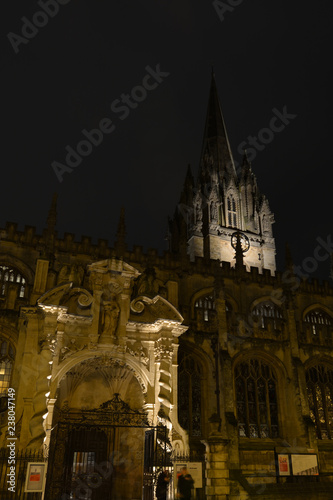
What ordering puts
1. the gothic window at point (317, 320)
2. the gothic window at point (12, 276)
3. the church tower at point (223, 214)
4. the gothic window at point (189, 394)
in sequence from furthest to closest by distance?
the church tower at point (223, 214) < the gothic window at point (317, 320) < the gothic window at point (12, 276) < the gothic window at point (189, 394)

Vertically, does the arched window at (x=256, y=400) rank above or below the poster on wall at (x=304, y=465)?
above

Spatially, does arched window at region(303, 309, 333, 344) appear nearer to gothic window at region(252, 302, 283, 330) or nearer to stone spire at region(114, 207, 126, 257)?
gothic window at region(252, 302, 283, 330)

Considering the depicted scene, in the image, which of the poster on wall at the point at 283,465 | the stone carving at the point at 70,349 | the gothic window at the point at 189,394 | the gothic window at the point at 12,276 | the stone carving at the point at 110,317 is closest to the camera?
the stone carving at the point at 70,349

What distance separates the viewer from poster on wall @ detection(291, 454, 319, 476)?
18609 mm

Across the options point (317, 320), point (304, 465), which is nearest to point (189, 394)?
point (304, 465)

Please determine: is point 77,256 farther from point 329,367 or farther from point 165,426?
point 329,367

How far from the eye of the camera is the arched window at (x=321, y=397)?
26.7 meters

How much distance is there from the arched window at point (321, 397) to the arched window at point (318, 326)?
70.0 inches

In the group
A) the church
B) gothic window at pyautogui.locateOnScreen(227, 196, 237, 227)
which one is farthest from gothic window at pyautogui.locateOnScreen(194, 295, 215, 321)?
gothic window at pyautogui.locateOnScreen(227, 196, 237, 227)

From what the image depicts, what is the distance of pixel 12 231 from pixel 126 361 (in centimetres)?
1355

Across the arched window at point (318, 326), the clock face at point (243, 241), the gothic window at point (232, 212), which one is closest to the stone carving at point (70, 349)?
the arched window at point (318, 326)

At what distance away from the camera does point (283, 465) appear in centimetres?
1833

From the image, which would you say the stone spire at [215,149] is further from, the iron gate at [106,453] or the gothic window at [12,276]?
the iron gate at [106,453]

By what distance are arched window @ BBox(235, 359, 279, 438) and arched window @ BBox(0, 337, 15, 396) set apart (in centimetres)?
1247
